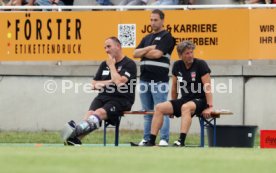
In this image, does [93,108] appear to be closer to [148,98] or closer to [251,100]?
[148,98]

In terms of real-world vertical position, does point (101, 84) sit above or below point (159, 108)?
above

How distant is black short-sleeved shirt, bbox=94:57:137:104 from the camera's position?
55.7 ft

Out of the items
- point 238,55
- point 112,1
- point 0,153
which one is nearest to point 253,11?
point 238,55

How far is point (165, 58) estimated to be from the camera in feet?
57.2

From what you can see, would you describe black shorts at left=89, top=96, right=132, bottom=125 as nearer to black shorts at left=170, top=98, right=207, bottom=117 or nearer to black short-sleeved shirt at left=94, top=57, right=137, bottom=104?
black short-sleeved shirt at left=94, top=57, right=137, bottom=104

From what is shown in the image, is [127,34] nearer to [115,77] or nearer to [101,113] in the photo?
[115,77]

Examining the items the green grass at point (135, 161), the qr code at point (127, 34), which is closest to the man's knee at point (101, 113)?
the green grass at point (135, 161)

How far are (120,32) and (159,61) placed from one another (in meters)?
4.03

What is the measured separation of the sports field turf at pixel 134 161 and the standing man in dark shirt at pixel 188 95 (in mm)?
3133

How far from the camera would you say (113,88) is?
17047 millimetres

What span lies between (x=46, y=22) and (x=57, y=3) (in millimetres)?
555

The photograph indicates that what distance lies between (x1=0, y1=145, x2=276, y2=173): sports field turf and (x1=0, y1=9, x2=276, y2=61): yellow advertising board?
→ 739 cm

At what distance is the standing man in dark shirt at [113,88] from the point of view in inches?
663

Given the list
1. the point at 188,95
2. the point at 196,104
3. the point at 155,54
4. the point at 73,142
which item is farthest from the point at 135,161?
the point at 155,54
